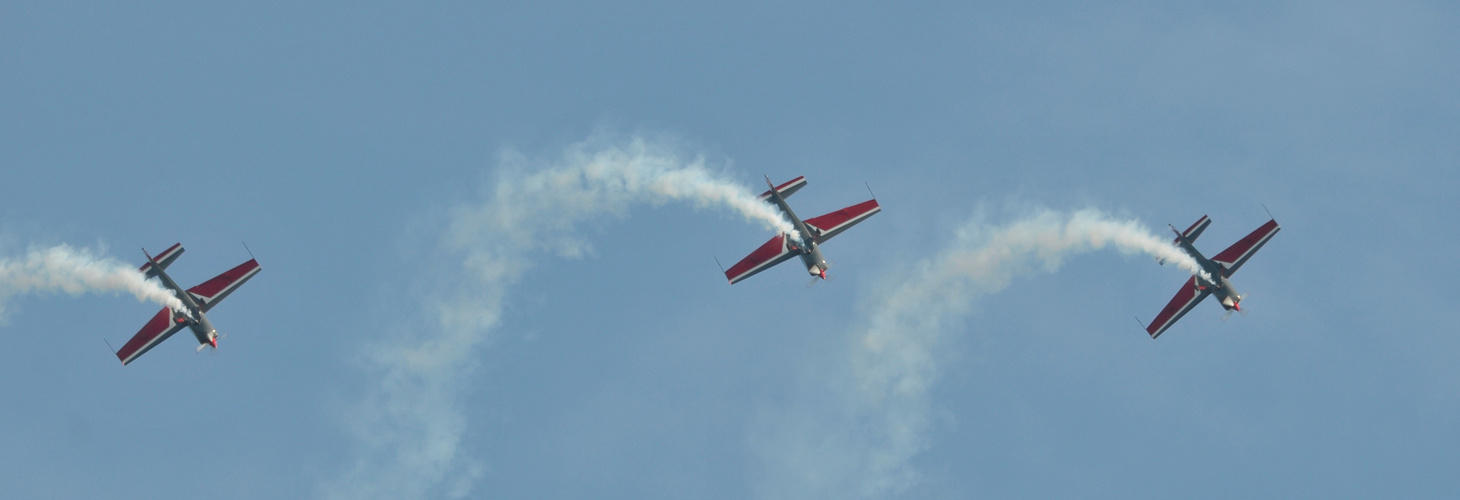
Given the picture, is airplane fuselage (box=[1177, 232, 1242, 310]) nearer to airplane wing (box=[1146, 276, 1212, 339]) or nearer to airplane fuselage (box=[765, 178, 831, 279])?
airplane wing (box=[1146, 276, 1212, 339])

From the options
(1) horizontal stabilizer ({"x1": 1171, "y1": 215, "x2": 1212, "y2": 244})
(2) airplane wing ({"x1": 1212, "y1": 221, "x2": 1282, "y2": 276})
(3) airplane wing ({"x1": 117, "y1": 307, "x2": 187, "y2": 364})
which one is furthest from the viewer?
(3) airplane wing ({"x1": 117, "y1": 307, "x2": 187, "y2": 364})

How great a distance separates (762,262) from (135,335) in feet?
146

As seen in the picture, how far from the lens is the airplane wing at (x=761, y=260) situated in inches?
3686

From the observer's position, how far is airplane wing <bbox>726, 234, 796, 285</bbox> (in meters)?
93.6

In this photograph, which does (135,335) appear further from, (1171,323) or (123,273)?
(1171,323)

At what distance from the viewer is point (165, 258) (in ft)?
300

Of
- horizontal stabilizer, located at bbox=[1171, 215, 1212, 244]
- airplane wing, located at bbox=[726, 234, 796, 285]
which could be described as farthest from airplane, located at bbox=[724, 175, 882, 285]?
horizontal stabilizer, located at bbox=[1171, 215, 1212, 244]

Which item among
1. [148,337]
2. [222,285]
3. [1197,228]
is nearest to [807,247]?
[1197,228]

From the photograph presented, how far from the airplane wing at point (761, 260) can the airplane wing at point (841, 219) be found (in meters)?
2.60

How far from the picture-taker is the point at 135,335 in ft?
314

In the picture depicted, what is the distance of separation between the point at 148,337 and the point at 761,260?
43310 millimetres

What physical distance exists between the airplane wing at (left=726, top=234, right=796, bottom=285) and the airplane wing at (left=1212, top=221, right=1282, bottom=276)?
1150 inches

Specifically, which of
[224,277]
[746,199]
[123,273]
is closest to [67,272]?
[123,273]

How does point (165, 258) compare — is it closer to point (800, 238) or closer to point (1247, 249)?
point (800, 238)
